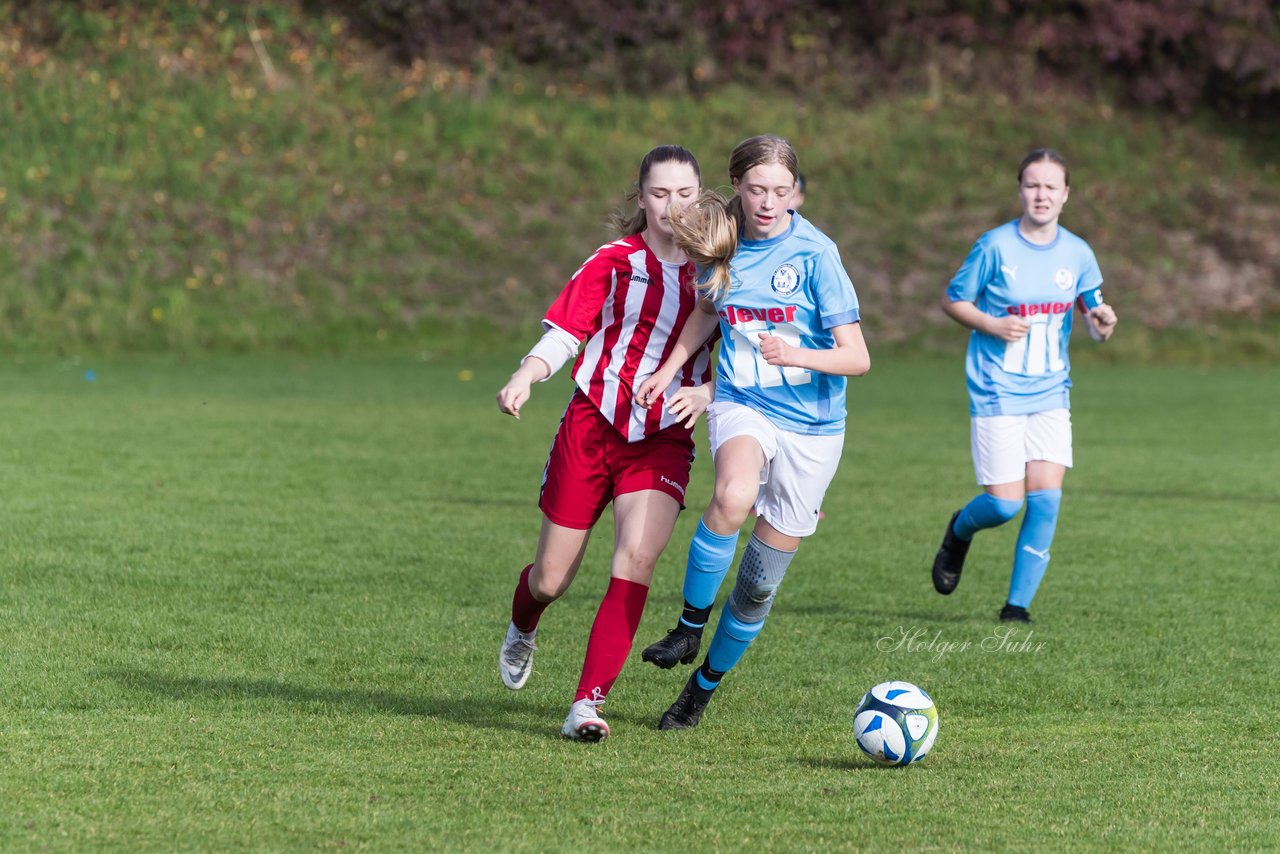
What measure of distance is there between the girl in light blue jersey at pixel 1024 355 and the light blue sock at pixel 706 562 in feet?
7.82

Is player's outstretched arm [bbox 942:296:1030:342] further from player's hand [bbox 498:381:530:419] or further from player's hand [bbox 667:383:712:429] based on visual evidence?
player's hand [bbox 498:381:530:419]

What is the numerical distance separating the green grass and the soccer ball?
687 inches

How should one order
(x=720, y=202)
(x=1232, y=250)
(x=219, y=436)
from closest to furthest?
1. (x=720, y=202)
2. (x=219, y=436)
3. (x=1232, y=250)

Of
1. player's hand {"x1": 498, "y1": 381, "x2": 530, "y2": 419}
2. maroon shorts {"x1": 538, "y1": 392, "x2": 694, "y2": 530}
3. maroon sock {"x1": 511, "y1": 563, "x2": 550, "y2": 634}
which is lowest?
maroon sock {"x1": 511, "y1": 563, "x2": 550, "y2": 634}

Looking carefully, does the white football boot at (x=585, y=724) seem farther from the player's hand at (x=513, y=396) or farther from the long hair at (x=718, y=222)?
the long hair at (x=718, y=222)

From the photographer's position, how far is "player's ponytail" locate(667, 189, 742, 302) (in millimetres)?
4762

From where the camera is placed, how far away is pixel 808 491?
502 centimetres

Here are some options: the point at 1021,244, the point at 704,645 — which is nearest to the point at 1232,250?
the point at 1021,244

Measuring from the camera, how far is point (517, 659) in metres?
5.32

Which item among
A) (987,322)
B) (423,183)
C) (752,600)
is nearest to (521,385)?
(752,600)

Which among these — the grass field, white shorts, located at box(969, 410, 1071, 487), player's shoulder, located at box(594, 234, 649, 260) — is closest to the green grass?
the grass field

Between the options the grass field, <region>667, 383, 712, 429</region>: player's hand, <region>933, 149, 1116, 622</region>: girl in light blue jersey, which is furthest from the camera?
<region>933, 149, 1116, 622</region>: girl in light blue jersey

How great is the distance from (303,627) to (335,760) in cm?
197

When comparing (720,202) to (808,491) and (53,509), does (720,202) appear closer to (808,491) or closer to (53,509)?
(808,491)
